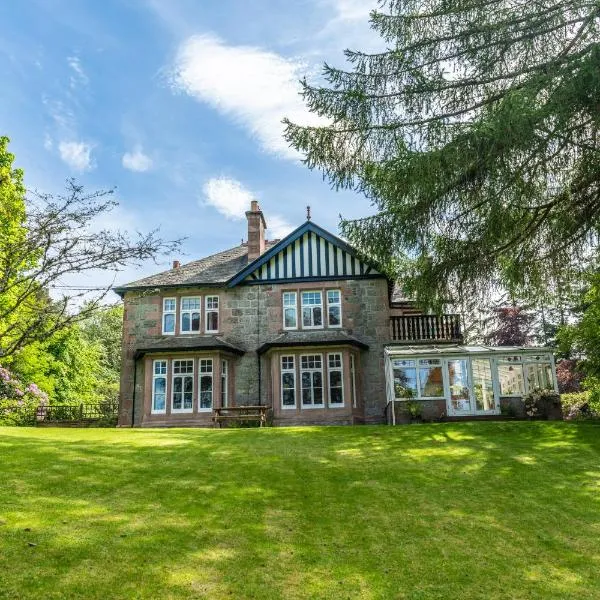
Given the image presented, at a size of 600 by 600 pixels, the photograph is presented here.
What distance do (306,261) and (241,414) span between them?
6.63 m

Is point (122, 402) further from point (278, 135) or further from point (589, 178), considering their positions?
point (589, 178)

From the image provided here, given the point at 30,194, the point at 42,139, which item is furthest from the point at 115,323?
the point at 30,194

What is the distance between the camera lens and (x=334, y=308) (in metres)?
22.2

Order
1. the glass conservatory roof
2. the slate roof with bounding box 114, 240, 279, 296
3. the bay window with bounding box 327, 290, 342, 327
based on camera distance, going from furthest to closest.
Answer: the slate roof with bounding box 114, 240, 279, 296, the bay window with bounding box 327, 290, 342, 327, the glass conservatory roof

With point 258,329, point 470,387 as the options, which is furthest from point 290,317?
point 470,387

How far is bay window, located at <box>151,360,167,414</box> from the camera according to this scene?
21.4m

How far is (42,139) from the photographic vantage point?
10.8 m

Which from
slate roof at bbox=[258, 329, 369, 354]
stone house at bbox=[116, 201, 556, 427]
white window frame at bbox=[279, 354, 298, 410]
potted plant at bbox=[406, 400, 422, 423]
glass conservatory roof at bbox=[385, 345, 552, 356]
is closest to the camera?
potted plant at bbox=[406, 400, 422, 423]

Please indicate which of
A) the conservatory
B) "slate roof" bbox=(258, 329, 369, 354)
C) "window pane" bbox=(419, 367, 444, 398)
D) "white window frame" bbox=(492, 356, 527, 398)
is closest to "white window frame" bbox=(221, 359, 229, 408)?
"slate roof" bbox=(258, 329, 369, 354)

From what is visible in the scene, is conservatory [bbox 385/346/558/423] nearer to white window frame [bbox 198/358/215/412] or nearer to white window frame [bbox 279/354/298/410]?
white window frame [bbox 279/354/298/410]

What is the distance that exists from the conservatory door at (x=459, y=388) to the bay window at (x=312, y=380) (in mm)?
4712

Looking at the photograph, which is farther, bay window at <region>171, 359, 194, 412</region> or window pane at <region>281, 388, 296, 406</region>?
bay window at <region>171, 359, 194, 412</region>

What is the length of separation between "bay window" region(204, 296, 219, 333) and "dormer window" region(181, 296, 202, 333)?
340 millimetres

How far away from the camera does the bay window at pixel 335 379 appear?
20.8 m
